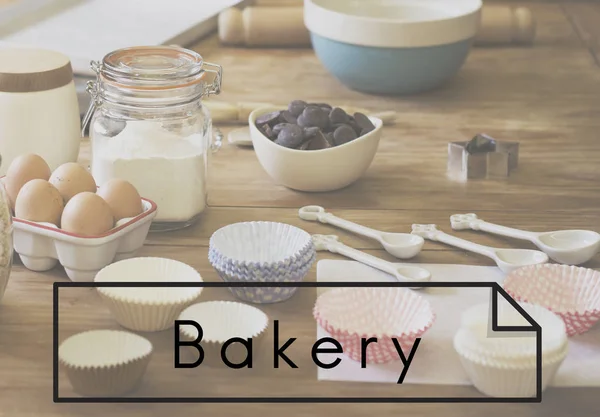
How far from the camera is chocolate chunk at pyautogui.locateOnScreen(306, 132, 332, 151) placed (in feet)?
3.78

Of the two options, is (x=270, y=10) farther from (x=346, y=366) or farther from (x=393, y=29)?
(x=346, y=366)

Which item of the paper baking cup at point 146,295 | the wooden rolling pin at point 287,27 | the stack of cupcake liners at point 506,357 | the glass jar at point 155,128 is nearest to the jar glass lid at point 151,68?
the glass jar at point 155,128

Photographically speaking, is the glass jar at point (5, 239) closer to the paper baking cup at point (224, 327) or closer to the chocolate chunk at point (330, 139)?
the paper baking cup at point (224, 327)

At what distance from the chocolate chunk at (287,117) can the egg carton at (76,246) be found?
0.90 feet

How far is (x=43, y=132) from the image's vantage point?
3.68 ft

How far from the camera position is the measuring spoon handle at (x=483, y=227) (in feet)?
3.45

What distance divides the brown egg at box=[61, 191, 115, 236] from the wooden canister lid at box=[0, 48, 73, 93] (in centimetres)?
23

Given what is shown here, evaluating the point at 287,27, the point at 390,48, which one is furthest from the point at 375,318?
the point at 287,27

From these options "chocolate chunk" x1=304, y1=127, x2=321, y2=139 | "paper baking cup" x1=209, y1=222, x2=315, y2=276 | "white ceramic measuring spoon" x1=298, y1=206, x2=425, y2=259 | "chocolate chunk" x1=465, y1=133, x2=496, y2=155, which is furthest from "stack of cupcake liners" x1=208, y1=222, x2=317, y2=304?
"chocolate chunk" x1=465, y1=133, x2=496, y2=155

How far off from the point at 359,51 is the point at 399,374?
0.81m

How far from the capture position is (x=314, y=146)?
1.16m

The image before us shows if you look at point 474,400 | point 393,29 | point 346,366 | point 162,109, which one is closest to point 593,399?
point 474,400

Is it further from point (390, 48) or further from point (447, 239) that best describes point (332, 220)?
point (390, 48)

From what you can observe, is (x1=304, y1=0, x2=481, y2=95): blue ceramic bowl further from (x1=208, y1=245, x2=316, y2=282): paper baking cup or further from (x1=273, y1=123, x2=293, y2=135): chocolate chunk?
(x1=208, y1=245, x2=316, y2=282): paper baking cup
